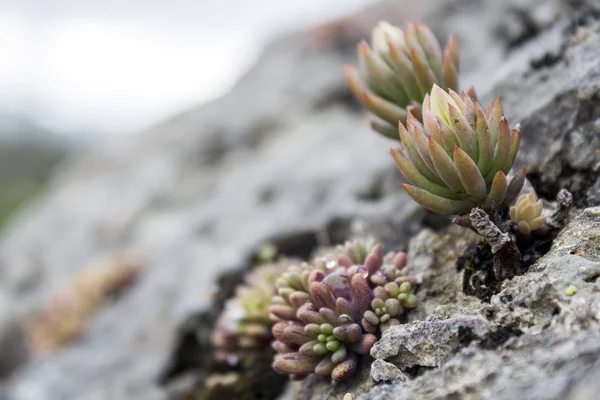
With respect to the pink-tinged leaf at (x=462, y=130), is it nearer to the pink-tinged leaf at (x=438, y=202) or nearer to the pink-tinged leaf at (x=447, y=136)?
the pink-tinged leaf at (x=447, y=136)

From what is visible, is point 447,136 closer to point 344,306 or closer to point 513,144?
point 513,144

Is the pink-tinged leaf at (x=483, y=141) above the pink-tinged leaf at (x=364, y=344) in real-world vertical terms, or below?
A: above

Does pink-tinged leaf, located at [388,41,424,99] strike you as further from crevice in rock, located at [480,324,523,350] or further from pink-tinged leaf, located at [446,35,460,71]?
crevice in rock, located at [480,324,523,350]

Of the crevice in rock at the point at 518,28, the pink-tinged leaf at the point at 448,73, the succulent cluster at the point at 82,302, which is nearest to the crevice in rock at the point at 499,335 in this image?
the pink-tinged leaf at the point at 448,73

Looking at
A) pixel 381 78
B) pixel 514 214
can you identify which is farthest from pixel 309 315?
pixel 381 78

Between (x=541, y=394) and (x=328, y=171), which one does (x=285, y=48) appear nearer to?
(x=328, y=171)

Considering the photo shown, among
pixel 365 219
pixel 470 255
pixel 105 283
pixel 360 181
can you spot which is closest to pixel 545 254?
pixel 470 255
